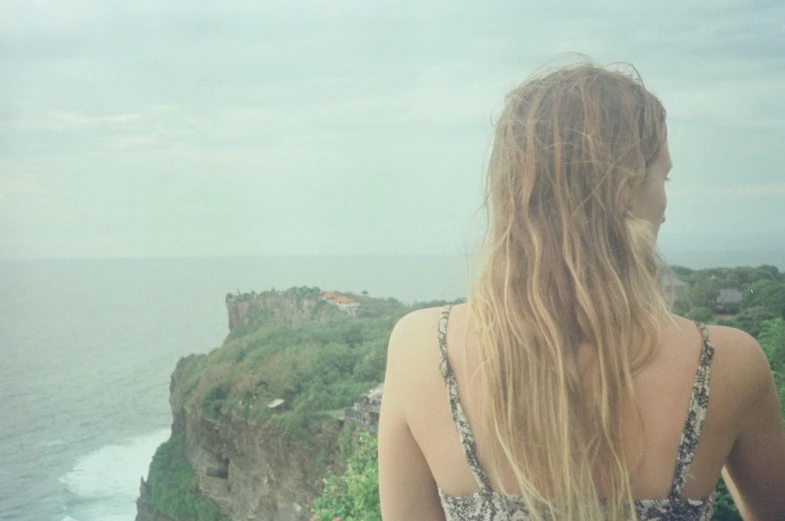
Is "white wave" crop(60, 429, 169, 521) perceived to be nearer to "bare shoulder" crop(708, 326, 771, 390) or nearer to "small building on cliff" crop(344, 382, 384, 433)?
"small building on cliff" crop(344, 382, 384, 433)

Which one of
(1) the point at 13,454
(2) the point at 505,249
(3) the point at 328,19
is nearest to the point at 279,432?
(1) the point at 13,454

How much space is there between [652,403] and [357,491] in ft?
4.97

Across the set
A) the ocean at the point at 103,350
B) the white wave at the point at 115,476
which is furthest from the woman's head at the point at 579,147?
the white wave at the point at 115,476

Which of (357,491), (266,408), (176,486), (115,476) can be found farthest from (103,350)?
(357,491)

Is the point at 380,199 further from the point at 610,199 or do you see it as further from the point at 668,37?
the point at 610,199

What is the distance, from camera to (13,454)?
324cm

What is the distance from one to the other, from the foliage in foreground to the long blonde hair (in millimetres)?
1375

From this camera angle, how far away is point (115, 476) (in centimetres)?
337

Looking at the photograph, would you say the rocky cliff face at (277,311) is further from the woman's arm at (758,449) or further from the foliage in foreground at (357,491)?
the woman's arm at (758,449)

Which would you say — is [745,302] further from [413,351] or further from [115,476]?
[115,476]

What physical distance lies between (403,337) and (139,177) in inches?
109

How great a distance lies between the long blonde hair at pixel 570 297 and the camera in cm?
86

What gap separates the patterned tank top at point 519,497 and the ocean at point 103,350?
2306 mm

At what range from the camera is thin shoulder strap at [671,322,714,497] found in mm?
836
